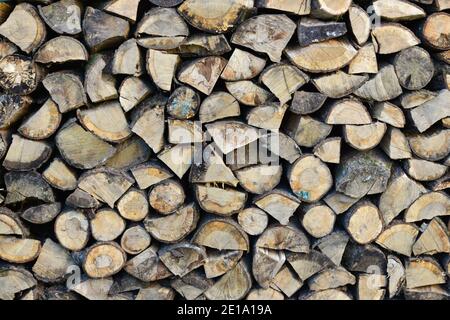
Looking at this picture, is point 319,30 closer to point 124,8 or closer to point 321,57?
point 321,57

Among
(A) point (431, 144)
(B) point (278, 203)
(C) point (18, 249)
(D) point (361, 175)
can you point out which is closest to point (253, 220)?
(B) point (278, 203)

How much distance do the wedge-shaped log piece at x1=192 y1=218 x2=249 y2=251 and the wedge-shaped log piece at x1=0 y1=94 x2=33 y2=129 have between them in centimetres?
93

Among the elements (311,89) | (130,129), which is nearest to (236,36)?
(311,89)

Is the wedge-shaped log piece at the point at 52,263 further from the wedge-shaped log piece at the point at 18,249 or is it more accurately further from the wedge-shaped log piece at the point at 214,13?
the wedge-shaped log piece at the point at 214,13

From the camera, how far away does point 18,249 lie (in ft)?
8.23

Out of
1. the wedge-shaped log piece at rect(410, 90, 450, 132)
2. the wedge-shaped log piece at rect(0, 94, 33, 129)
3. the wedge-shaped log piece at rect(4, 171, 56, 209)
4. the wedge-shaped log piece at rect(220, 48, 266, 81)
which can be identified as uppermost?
the wedge-shaped log piece at rect(220, 48, 266, 81)

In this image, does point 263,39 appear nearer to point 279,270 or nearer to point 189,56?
point 189,56

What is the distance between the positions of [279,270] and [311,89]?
847 millimetres

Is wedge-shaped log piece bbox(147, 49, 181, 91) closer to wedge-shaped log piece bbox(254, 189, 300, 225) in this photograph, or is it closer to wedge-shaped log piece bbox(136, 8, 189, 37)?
wedge-shaped log piece bbox(136, 8, 189, 37)

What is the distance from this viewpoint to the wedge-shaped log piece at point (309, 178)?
2430 mm

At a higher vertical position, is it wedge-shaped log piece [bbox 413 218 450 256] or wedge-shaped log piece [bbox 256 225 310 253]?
A: wedge-shaped log piece [bbox 256 225 310 253]

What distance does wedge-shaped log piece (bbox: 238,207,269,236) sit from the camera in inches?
97.9

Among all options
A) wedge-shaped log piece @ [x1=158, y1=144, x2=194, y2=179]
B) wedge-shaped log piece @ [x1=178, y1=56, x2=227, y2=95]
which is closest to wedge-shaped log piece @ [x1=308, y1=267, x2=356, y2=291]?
wedge-shaped log piece @ [x1=158, y1=144, x2=194, y2=179]

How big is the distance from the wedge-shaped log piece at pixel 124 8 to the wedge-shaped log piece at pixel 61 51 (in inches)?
7.8
